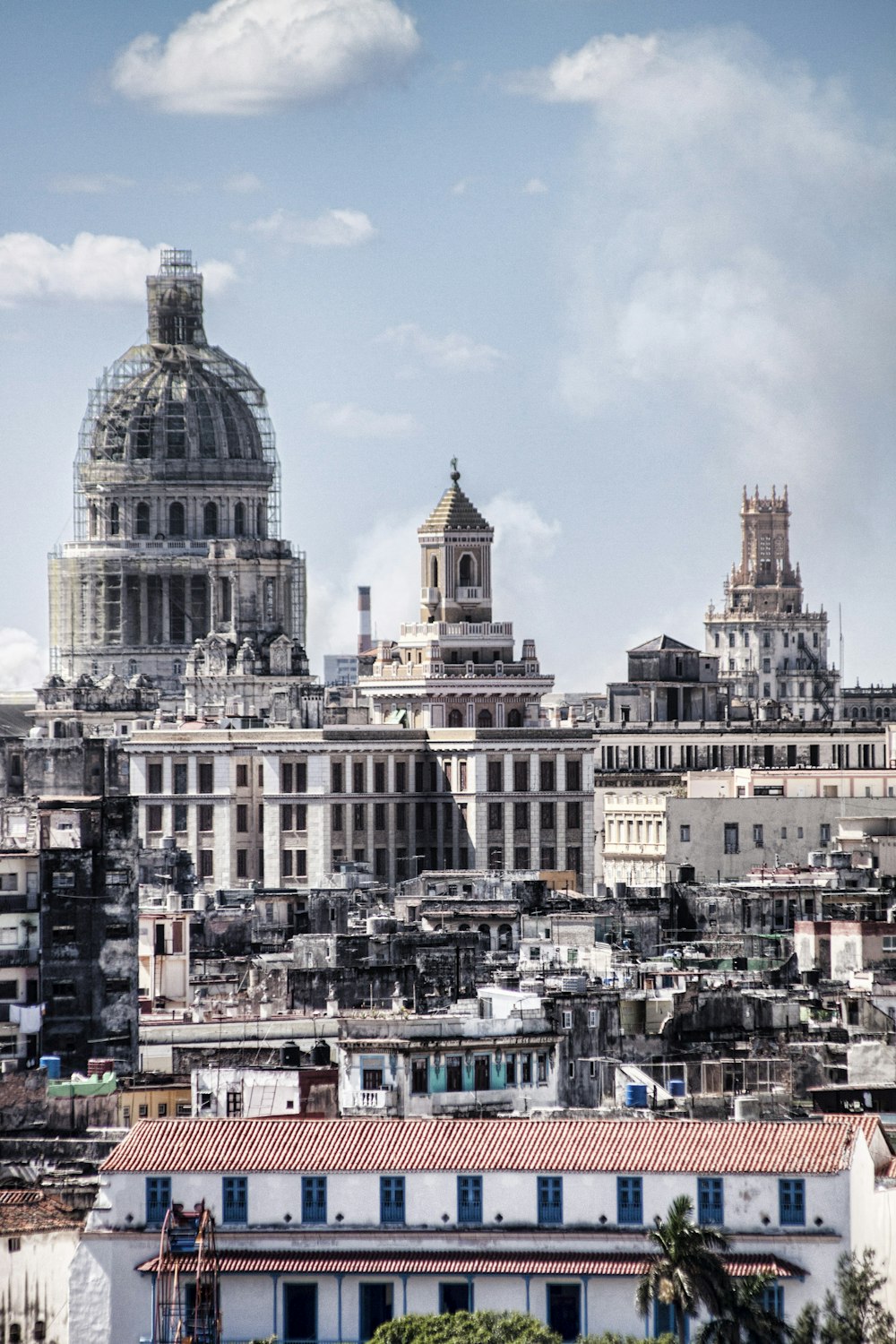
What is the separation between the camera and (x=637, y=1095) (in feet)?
236

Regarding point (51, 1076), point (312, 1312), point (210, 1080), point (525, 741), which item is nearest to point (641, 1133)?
point (312, 1312)

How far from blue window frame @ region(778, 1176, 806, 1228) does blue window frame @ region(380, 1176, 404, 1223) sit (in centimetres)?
575

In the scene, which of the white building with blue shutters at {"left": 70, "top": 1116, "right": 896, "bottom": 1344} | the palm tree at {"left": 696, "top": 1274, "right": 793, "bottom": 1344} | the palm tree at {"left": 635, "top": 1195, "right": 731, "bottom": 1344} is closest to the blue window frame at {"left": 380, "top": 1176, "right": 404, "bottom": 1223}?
the white building with blue shutters at {"left": 70, "top": 1116, "right": 896, "bottom": 1344}

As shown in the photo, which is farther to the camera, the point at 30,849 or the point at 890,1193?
the point at 30,849

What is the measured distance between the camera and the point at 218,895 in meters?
142

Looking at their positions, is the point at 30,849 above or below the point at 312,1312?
above

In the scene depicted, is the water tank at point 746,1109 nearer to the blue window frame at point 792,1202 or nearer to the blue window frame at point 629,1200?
the blue window frame at point 629,1200

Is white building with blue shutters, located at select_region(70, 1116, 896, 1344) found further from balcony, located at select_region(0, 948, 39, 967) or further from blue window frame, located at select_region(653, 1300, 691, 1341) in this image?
balcony, located at select_region(0, 948, 39, 967)

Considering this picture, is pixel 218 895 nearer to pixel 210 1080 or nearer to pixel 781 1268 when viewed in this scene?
pixel 210 1080

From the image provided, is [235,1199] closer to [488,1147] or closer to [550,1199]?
[488,1147]

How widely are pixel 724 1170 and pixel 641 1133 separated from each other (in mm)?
1993

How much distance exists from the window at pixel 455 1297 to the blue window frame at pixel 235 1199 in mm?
3247

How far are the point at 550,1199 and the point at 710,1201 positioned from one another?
2.43 meters

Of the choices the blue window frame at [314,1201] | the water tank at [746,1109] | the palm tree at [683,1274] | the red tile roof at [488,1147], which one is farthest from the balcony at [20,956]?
the palm tree at [683,1274]
